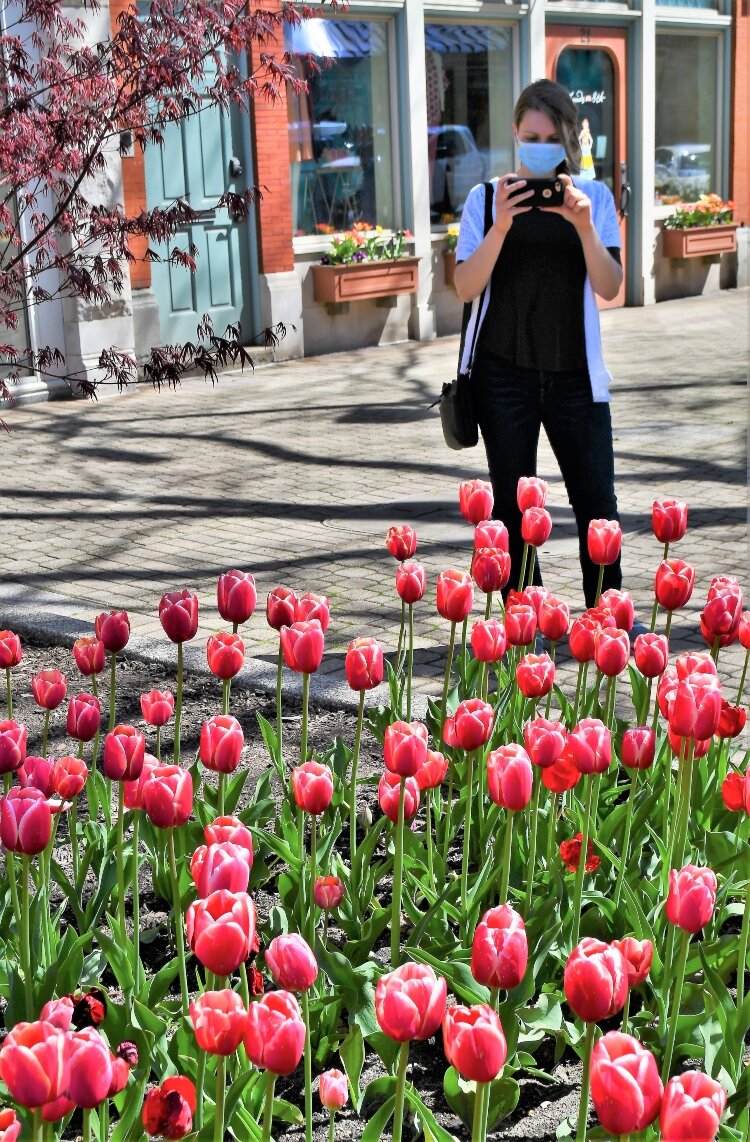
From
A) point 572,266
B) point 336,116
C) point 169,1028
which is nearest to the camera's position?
point 169,1028

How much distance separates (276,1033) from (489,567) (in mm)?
1965

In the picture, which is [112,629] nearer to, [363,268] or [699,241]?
[363,268]

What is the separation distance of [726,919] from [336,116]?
13352 millimetres

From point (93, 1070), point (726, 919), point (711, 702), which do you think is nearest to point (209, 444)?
point (726, 919)

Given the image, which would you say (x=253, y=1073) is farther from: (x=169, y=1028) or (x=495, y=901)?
(x=495, y=901)

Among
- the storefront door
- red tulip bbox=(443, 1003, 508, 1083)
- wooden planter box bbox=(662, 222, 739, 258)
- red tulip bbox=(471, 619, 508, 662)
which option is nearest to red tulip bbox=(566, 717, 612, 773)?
red tulip bbox=(471, 619, 508, 662)

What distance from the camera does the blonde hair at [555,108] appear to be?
4914mm

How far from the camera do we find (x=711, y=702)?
7.78 ft

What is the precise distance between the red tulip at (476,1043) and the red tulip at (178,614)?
64.5 inches

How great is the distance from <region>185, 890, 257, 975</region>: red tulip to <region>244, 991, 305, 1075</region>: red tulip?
68 mm

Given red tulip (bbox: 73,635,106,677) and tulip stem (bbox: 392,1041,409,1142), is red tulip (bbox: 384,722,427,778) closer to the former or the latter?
tulip stem (bbox: 392,1041,409,1142)

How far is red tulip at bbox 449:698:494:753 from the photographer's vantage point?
8.75ft

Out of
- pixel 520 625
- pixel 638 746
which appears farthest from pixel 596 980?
pixel 520 625

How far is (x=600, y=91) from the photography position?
62.3 ft
